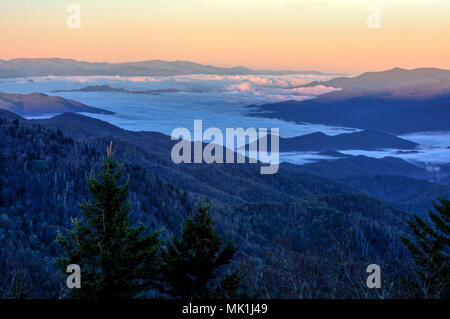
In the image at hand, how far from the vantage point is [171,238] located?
22.6 m

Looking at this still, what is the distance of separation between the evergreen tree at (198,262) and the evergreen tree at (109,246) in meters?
1.19

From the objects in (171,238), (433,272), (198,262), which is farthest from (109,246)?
(433,272)

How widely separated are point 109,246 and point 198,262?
13.1 ft

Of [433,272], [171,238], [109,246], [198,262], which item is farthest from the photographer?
[433,272]

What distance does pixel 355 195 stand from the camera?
551ft

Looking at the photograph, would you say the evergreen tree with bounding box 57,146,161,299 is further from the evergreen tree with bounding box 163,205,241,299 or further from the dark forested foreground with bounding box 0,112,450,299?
the evergreen tree with bounding box 163,205,241,299

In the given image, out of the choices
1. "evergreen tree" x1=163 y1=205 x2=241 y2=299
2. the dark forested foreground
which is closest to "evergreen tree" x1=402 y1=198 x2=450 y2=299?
the dark forested foreground

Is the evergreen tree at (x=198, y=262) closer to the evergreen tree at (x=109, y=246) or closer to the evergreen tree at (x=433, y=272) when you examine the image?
the evergreen tree at (x=109, y=246)

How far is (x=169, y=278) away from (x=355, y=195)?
507ft

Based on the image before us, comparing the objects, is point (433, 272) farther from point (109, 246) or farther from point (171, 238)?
point (109, 246)

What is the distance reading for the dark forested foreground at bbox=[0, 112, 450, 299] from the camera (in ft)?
67.8
